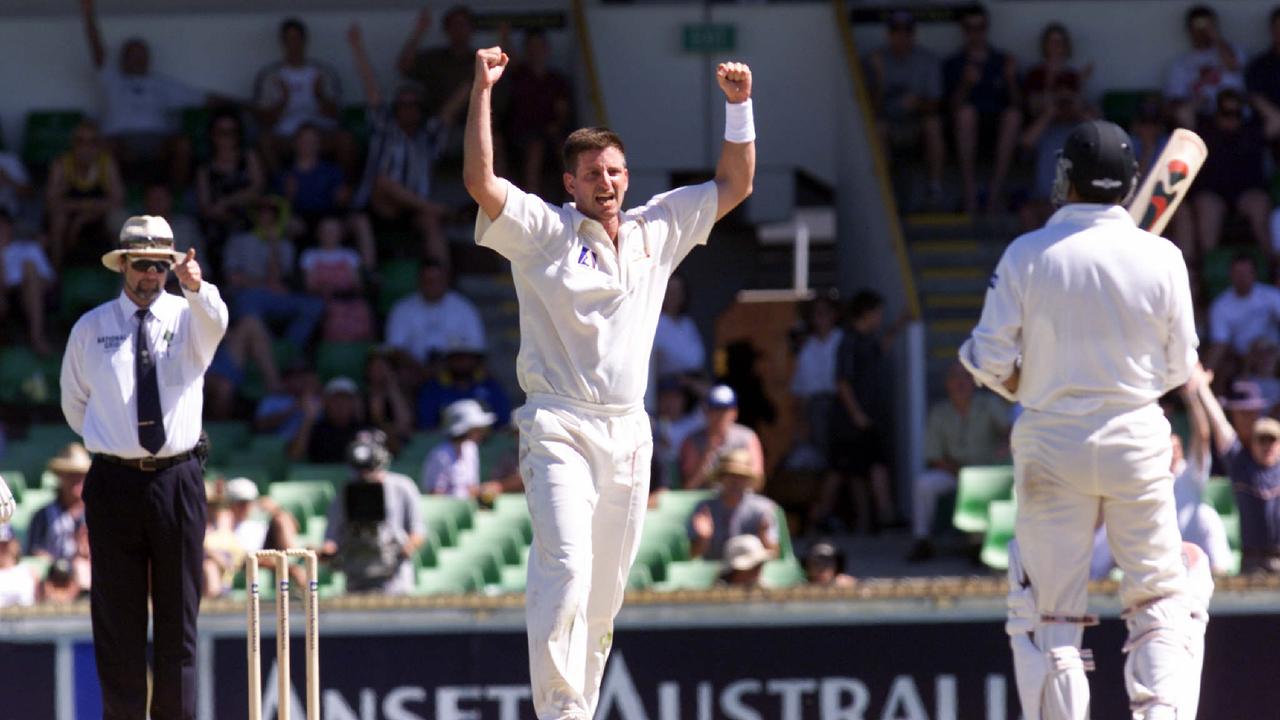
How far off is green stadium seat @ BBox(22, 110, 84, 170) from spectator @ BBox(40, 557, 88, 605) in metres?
6.42

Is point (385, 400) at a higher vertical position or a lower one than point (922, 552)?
higher

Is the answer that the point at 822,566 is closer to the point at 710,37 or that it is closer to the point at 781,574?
the point at 781,574

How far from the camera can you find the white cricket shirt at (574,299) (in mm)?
6426

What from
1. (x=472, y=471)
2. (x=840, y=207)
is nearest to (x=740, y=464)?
(x=472, y=471)

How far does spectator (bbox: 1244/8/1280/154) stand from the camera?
15.7 m

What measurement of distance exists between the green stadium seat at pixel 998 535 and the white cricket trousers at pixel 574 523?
5.09 meters

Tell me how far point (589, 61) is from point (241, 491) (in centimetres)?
547

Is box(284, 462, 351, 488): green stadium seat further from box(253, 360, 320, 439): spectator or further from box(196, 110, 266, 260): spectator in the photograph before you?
box(196, 110, 266, 260): spectator

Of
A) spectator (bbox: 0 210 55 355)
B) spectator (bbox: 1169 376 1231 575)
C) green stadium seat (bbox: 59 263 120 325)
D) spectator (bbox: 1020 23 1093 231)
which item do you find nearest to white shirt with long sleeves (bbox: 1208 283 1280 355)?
spectator (bbox: 1020 23 1093 231)

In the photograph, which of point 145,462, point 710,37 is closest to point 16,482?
point 145,462

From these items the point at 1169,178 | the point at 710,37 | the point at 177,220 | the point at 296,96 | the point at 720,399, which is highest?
the point at 710,37

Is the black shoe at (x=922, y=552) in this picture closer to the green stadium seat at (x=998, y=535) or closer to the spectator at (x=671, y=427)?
the green stadium seat at (x=998, y=535)

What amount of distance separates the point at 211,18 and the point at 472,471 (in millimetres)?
6172

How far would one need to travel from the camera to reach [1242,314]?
13.8 meters
